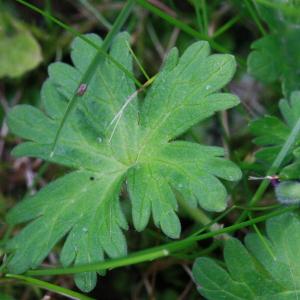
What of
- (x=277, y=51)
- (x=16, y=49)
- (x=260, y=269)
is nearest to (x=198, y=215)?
(x=260, y=269)

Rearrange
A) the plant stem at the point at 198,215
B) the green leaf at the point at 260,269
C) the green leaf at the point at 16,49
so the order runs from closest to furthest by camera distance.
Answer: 1. the green leaf at the point at 260,269
2. the plant stem at the point at 198,215
3. the green leaf at the point at 16,49

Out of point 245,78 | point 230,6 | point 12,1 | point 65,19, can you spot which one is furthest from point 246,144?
point 12,1

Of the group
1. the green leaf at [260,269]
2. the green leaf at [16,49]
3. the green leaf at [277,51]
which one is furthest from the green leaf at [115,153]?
the green leaf at [16,49]

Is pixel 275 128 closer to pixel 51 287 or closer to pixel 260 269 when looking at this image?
pixel 260 269

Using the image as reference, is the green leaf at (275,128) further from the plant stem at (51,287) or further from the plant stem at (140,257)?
the plant stem at (51,287)

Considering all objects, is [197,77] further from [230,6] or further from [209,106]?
[230,6]
